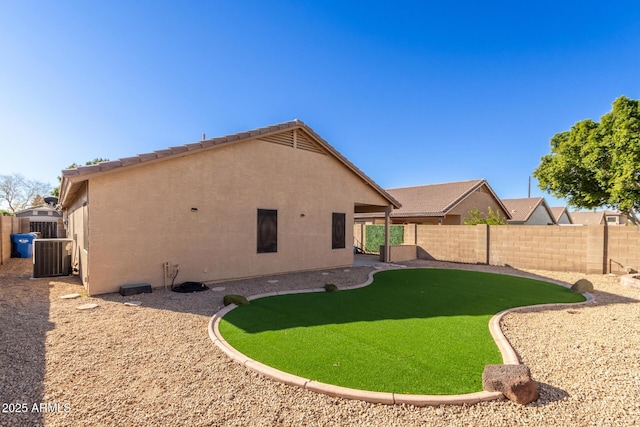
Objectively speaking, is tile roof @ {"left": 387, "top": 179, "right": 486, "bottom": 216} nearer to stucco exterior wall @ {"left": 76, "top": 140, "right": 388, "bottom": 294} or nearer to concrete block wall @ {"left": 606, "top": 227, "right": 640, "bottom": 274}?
concrete block wall @ {"left": 606, "top": 227, "right": 640, "bottom": 274}

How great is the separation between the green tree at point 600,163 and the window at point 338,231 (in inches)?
654

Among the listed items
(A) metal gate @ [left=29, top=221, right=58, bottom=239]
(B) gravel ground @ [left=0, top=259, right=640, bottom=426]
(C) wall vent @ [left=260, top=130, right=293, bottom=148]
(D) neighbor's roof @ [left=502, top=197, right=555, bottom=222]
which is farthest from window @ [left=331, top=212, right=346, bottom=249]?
(D) neighbor's roof @ [left=502, top=197, right=555, bottom=222]

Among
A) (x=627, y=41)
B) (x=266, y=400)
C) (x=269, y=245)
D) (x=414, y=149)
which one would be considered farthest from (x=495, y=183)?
(x=266, y=400)

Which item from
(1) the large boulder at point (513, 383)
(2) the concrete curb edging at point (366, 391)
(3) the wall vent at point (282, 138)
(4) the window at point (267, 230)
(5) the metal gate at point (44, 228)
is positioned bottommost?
(2) the concrete curb edging at point (366, 391)

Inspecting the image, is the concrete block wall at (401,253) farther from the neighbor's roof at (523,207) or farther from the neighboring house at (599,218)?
the neighboring house at (599,218)

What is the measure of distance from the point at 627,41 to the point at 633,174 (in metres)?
7.57

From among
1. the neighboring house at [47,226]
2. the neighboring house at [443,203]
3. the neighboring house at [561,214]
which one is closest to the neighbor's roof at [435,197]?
the neighboring house at [443,203]

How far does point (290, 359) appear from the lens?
454cm

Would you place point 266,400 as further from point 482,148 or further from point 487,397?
point 482,148

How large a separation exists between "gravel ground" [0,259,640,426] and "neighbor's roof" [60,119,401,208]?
3554mm

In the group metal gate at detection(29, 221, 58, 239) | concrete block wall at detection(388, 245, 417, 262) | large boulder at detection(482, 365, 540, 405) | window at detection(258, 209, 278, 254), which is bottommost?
concrete block wall at detection(388, 245, 417, 262)

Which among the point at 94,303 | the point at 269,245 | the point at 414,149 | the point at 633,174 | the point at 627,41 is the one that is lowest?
the point at 94,303

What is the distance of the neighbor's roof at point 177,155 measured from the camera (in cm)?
783

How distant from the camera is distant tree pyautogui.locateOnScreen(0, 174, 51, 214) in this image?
167 ft
